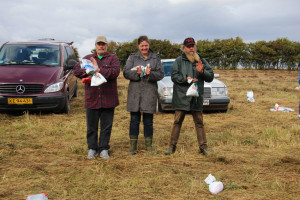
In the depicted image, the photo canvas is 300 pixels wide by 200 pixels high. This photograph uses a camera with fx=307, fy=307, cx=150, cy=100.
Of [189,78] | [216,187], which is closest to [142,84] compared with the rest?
[189,78]

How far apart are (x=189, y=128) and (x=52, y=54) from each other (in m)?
4.61

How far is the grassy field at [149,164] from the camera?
350cm

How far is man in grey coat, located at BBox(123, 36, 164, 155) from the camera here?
4891 millimetres

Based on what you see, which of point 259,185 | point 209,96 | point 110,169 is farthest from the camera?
point 209,96

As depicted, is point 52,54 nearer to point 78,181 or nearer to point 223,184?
point 78,181

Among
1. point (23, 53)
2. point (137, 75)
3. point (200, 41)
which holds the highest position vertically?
point (200, 41)

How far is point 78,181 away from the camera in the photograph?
12.5 feet

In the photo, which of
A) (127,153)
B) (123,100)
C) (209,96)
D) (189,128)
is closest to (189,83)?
(127,153)

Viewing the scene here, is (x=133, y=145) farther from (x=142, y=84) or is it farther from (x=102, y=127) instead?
(x=142, y=84)

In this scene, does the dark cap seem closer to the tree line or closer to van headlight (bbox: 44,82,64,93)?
van headlight (bbox: 44,82,64,93)

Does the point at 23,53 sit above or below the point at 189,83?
above

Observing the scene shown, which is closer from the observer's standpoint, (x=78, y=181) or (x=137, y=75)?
(x=78, y=181)

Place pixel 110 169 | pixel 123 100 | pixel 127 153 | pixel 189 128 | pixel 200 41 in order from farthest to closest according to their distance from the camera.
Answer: pixel 200 41 → pixel 123 100 → pixel 189 128 → pixel 127 153 → pixel 110 169

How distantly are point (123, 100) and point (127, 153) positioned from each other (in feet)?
21.8
